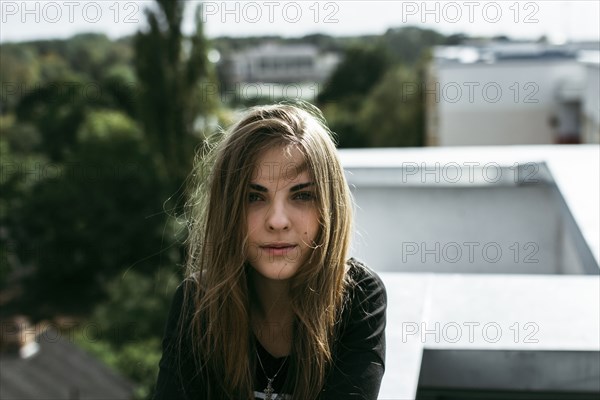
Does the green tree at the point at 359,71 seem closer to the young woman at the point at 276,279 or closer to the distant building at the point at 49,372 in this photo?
the distant building at the point at 49,372

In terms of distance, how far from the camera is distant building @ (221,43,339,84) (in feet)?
151

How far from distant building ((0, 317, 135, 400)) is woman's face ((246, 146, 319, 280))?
1100 cm

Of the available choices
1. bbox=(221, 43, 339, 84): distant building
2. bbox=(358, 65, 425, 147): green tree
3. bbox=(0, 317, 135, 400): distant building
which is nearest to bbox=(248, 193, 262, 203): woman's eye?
bbox=(0, 317, 135, 400): distant building

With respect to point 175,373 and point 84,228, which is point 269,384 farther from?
point 84,228

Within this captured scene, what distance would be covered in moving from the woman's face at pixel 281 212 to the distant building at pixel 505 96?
11.9 metres

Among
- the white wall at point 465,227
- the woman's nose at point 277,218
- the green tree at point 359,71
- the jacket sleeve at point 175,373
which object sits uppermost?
the green tree at point 359,71

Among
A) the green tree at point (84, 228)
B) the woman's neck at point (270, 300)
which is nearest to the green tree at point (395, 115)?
the green tree at point (84, 228)

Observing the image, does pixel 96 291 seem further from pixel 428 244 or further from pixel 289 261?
pixel 289 261

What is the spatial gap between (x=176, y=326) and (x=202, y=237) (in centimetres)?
16

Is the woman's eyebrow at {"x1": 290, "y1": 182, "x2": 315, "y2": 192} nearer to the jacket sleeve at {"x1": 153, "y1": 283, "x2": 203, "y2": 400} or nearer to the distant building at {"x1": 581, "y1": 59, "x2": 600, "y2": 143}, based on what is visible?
the jacket sleeve at {"x1": 153, "y1": 283, "x2": 203, "y2": 400}

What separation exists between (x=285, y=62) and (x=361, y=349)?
162 ft

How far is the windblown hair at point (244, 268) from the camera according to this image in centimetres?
141

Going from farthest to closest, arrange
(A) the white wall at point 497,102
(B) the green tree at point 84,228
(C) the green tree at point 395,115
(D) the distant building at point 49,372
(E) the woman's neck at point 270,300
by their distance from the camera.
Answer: (C) the green tree at point 395,115, (B) the green tree at point 84,228, (A) the white wall at point 497,102, (D) the distant building at point 49,372, (E) the woman's neck at point 270,300

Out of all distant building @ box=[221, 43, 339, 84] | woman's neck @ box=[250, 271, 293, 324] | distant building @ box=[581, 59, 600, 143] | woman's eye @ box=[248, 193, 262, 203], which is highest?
distant building @ box=[221, 43, 339, 84]
